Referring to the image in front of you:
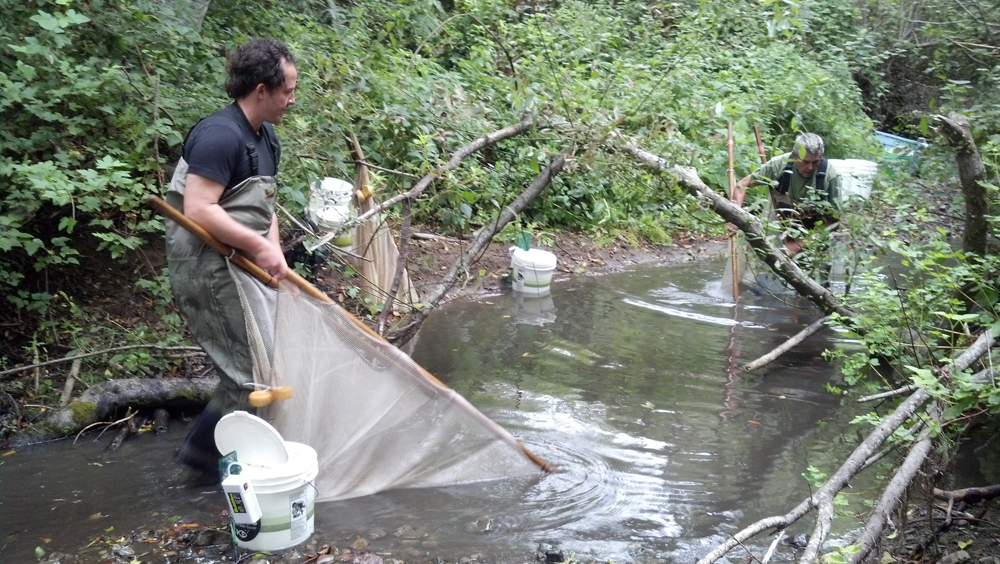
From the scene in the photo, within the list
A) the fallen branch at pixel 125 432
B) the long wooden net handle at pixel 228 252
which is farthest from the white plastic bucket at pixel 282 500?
the fallen branch at pixel 125 432

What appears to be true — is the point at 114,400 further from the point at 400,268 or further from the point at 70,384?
A: the point at 400,268

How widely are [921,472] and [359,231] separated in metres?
4.24

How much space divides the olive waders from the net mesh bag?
0.29 feet

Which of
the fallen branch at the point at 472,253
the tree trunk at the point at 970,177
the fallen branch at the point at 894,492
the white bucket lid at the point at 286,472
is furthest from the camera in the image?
the fallen branch at the point at 472,253

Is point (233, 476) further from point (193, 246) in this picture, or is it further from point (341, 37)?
point (341, 37)

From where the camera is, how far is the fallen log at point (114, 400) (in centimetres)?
473

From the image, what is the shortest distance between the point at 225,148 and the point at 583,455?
102 inches

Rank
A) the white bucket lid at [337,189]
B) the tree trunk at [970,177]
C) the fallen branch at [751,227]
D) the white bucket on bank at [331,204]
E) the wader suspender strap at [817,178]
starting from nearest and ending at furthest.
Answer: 1. the tree trunk at [970,177]
2. the fallen branch at [751,227]
3. the white bucket on bank at [331,204]
4. the white bucket lid at [337,189]
5. the wader suspender strap at [817,178]

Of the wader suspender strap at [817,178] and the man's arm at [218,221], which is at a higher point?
the man's arm at [218,221]

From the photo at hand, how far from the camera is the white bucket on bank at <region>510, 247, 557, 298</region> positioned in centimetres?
809

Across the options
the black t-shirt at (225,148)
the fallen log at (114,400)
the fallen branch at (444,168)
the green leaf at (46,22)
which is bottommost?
the fallen log at (114,400)

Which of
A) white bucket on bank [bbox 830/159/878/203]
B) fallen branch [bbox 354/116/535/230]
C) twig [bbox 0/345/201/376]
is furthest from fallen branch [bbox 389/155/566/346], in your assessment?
white bucket on bank [bbox 830/159/878/203]

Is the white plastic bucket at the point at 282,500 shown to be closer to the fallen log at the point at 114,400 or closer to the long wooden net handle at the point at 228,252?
the long wooden net handle at the point at 228,252

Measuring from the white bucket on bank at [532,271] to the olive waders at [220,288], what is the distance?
4452 millimetres
